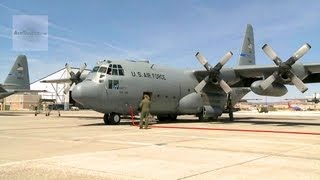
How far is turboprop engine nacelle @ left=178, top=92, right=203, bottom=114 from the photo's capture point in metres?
29.1

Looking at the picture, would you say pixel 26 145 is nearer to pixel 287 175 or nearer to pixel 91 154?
pixel 91 154

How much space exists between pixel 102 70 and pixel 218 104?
11.1m

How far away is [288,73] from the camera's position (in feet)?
83.1

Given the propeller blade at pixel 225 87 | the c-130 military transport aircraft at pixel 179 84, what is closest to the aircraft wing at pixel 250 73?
the c-130 military transport aircraft at pixel 179 84

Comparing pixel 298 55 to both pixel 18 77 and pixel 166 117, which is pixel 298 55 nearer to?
pixel 166 117

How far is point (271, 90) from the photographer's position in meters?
25.3

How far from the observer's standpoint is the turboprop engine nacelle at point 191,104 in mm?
29094

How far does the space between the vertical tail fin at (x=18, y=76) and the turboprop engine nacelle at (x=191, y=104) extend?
34.7 metres

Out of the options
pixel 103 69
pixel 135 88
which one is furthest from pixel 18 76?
pixel 135 88

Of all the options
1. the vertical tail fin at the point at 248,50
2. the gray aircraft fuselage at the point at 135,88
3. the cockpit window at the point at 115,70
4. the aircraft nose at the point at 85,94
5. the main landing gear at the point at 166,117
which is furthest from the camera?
the vertical tail fin at the point at 248,50

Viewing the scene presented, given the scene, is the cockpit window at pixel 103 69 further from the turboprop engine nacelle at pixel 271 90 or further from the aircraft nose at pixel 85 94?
the turboprop engine nacelle at pixel 271 90

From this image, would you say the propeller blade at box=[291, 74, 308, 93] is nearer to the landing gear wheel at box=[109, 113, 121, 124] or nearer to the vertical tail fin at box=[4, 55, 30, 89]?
the landing gear wheel at box=[109, 113, 121, 124]

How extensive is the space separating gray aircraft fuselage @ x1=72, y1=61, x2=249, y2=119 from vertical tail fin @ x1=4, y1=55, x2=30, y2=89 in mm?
34531

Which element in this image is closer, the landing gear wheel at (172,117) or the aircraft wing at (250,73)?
the aircraft wing at (250,73)
